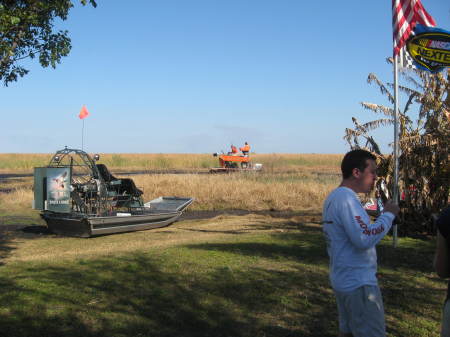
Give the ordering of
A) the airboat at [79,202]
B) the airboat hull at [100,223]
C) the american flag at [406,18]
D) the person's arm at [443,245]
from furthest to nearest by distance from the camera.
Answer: the airboat at [79,202] → the airboat hull at [100,223] → the american flag at [406,18] → the person's arm at [443,245]

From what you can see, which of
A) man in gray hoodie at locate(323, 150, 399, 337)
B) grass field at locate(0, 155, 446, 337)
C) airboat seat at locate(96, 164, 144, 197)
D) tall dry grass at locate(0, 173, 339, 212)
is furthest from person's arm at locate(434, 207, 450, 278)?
tall dry grass at locate(0, 173, 339, 212)

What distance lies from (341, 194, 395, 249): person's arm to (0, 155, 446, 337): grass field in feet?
7.23

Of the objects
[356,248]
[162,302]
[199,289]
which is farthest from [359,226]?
[199,289]

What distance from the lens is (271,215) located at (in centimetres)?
1636

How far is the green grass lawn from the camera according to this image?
5.25m

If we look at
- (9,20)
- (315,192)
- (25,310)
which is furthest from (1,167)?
(25,310)

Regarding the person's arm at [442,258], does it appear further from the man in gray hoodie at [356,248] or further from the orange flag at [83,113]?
the orange flag at [83,113]

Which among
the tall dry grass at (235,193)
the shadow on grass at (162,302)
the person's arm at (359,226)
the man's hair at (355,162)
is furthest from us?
the tall dry grass at (235,193)

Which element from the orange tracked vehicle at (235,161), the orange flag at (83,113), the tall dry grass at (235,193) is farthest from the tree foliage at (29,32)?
the orange tracked vehicle at (235,161)

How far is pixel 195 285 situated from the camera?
22.2ft

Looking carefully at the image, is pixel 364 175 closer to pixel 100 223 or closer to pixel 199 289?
pixel 199 289

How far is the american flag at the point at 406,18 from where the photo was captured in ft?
28.8

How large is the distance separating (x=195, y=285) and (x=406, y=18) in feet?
20.0

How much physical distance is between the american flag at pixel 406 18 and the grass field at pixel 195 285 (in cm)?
388
